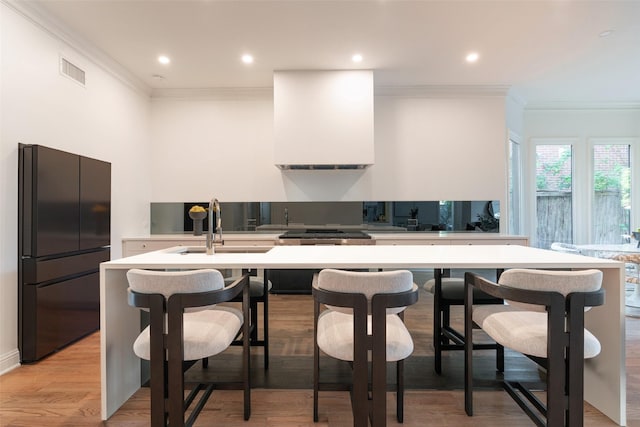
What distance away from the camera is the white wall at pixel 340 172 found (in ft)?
14.3

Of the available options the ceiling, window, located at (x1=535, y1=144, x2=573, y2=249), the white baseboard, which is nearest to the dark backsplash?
window, located at (x1=535, y1=144, x2=573, y2=249)

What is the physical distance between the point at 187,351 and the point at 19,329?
73.9 inches

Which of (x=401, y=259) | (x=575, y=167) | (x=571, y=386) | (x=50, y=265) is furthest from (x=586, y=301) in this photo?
(x=575, y=167)

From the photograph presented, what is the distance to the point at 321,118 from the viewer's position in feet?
12.5

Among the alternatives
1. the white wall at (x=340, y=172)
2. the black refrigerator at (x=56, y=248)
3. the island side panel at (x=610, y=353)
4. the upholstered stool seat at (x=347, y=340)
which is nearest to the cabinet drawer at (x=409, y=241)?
the white wall at (x=340, y=172)

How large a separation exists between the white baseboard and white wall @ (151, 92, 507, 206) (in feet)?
8.04

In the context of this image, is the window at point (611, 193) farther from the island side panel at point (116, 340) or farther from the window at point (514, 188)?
the island side panel at point (116, 340)

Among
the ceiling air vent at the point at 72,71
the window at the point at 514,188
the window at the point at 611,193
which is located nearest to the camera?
the ceiling air vent at the point at 72,71

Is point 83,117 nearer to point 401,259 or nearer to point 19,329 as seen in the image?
point 19,329

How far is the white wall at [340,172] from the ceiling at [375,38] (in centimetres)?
35

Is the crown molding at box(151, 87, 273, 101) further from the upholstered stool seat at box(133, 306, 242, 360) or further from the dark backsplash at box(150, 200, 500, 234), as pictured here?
the upholstered stool seat at box(133, 306, 242, 360)

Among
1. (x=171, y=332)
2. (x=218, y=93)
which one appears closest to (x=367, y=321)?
(x=171, y=332)

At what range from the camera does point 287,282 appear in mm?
4148

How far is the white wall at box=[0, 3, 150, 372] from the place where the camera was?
2.33 m
